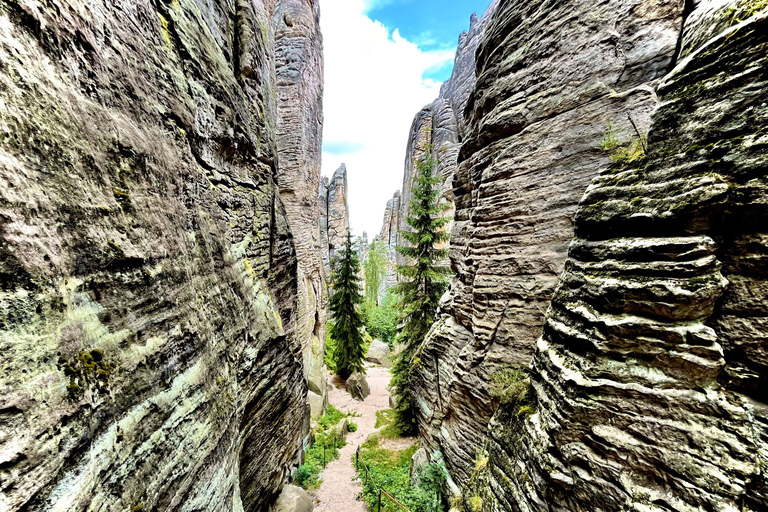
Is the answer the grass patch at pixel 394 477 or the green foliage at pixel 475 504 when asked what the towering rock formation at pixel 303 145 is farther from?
the green foliage at pixel 475 504

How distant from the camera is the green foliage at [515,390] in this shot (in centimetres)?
423

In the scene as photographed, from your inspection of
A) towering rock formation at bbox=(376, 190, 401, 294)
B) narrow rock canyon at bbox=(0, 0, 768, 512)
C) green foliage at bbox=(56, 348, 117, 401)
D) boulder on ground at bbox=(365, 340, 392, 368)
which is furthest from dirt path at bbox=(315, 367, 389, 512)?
towering rock formation at bbox=(376, 190, 401, 294)

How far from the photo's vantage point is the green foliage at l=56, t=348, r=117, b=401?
1656 mm

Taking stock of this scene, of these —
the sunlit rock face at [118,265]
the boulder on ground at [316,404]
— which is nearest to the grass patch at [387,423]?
the boulder on ground at [316,404]

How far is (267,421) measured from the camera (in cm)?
541

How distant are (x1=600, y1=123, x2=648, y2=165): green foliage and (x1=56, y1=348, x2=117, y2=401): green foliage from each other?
5.62 meters

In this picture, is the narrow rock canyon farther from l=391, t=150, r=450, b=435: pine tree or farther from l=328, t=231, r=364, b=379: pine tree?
l=328, t=231, r=364, b=379: pine tree

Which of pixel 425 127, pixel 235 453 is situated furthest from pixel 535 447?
pixel 425 127

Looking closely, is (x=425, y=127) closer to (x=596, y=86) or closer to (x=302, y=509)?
(x=596, y=86)

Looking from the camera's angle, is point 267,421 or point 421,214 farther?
point 421,214

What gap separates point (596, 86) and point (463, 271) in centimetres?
465

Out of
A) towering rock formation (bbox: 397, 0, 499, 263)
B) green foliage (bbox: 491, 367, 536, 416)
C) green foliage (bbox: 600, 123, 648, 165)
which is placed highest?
towering rock formation (bbox: 397, 0, 499, 263)

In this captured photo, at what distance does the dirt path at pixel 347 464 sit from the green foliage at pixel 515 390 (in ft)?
21.7

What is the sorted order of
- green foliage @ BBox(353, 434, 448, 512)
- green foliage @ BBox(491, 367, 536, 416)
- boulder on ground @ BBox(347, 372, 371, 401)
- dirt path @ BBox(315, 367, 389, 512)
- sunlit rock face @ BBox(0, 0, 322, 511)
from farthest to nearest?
boulder on ground @ BBox(347, 372, 371, 401) → dirt path @ BBox(315, 367, 389, 512) → green foliage @ BBox(353, 434, 448, 512) → green foliage @ BBox(491, 367, 536, 416) → sunlit rock face @ BBox(0, 0, 322, 511)
